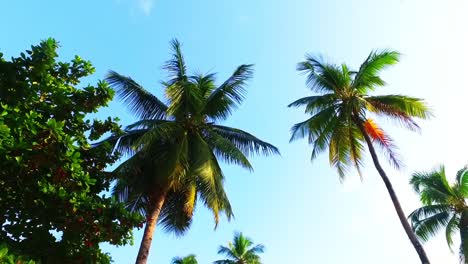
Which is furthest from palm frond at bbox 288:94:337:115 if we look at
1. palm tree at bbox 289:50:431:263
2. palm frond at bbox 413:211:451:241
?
palm frond at bbox 413:211:451:241

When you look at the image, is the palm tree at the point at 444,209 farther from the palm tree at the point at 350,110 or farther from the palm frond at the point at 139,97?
the palm frond at the point at 139,97

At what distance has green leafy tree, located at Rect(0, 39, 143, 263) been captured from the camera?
773cm

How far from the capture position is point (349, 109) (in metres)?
18.0

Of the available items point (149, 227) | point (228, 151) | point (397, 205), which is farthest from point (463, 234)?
point (149, 227)

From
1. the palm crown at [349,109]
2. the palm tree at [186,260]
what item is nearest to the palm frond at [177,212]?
the palm crown at [349,109]

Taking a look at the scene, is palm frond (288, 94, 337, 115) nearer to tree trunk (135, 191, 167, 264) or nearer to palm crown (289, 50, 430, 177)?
palm crown (289, 50, 430, 177)

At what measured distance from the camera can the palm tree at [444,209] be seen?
23.6 m

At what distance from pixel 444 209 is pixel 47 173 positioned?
21.9m

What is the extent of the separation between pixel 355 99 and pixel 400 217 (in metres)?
4.91

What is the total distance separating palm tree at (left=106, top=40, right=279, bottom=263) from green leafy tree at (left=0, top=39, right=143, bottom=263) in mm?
5787

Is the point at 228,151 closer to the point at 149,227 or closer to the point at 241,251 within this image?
the point at 149,227

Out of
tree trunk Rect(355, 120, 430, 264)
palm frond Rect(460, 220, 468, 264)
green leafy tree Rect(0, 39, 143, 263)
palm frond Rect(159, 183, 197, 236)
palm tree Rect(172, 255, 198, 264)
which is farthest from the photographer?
palm tree Rect(172, 255, 198, 264)

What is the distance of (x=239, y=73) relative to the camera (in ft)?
60.1

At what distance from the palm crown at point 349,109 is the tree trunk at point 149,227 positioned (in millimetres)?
6640
